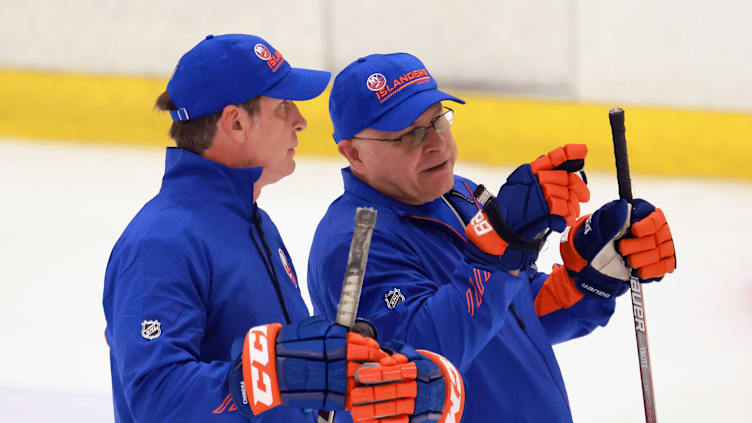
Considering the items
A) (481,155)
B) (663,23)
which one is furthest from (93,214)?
(663,23)

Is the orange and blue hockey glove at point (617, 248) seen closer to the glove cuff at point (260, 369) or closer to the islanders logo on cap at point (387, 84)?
the islanders logo on cap at point (387, 84)

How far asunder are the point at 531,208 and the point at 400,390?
1.50 feet

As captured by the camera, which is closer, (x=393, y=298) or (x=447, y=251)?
(x=393, y=298)

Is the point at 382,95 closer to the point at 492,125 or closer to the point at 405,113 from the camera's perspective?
the point at 405,113

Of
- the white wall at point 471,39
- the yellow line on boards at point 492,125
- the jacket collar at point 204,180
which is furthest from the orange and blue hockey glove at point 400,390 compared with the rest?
the white wall at point 471,39

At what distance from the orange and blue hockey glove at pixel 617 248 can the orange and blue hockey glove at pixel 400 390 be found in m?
0.67

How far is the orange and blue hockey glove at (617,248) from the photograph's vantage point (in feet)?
6.68

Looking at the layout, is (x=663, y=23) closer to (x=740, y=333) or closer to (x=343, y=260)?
(x=740, y=333)

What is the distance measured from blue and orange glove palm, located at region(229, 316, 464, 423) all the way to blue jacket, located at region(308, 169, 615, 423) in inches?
14.1

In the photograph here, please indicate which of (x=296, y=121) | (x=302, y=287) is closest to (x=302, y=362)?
(x=296, y=121)

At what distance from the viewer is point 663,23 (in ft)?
18.1

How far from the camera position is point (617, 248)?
215 centimetres

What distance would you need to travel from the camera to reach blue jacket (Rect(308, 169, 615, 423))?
1.84m

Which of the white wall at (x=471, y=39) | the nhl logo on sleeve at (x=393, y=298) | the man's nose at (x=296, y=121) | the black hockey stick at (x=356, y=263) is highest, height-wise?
the white wall at (x=471, y=39)
